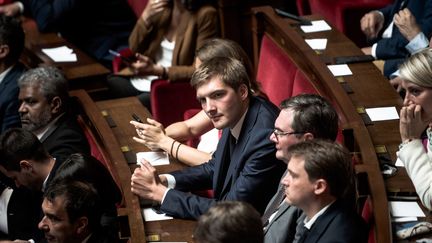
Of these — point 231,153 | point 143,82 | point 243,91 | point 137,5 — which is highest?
point 243,91

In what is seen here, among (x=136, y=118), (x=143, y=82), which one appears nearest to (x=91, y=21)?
(x=143, y=82)

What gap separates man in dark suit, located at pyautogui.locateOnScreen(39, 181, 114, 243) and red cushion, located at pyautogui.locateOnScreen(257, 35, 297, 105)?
64 centimetres

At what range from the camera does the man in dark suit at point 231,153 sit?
1450 millimetres

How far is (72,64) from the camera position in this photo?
2336 mm

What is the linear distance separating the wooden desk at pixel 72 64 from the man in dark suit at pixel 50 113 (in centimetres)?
28

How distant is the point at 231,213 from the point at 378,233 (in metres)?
0.28

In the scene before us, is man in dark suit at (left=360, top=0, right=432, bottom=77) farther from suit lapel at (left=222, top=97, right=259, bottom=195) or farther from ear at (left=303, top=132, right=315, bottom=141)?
ear at (left=303, top=132, right=315, bottom=141)

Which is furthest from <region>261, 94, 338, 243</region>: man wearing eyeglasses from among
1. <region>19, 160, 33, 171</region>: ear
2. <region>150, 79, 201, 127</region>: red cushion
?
<region>150, 79, 201, 127</region>: red cushion

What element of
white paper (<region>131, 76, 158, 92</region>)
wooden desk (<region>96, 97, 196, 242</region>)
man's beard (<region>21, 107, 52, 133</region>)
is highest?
wooden desk (<region>96, 97, 196, 242</region>)

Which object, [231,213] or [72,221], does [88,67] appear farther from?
[231,213]

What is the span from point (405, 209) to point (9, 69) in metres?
1.21

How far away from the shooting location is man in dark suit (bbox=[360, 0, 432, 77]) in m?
1.92

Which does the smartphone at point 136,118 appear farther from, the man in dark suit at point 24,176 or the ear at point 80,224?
the ear at point 80,224

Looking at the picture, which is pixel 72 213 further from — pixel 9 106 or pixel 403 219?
pixel 9 106
